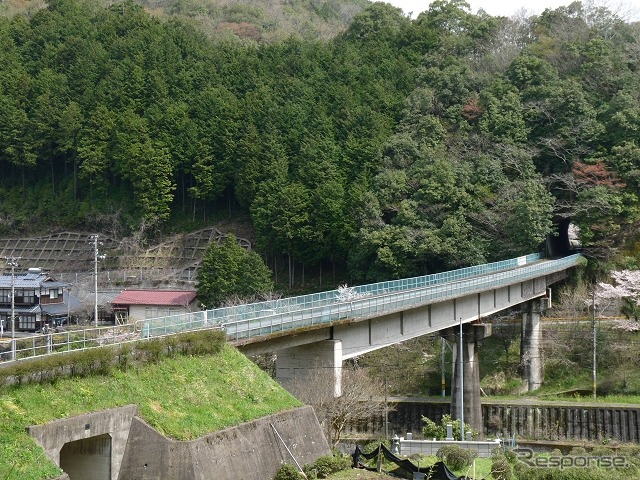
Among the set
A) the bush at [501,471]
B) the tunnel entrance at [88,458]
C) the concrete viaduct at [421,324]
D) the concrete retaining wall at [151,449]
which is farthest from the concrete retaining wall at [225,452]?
the bush at [501,471]

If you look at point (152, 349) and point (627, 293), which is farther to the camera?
point (627, 293)

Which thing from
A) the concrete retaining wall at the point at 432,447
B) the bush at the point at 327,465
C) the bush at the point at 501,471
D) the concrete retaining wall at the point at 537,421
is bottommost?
the concrete retaining wall at the point at 537,421

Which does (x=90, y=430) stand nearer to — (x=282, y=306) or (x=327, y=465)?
(x=327, y=465)

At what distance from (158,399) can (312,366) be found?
987 cm

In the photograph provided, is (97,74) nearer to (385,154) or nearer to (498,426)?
(385,154)

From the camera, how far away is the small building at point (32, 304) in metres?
51.2

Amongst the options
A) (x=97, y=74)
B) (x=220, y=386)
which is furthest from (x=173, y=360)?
(x=97, y=74)

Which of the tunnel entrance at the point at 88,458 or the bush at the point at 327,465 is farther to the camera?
the bush at the point at 327,465

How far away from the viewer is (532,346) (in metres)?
47.3


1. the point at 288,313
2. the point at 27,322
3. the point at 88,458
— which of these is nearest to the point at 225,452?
the point at 88,458

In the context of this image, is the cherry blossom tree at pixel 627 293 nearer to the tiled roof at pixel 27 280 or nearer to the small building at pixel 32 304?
the small building at pixel 32 304

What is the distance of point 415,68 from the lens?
70000mm

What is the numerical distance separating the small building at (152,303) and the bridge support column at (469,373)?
16.2 metres

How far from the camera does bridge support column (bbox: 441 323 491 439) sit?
40.5m
